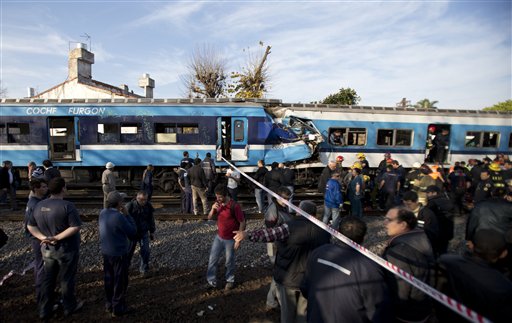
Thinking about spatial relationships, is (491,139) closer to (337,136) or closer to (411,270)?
(337,136)

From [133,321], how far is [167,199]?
671 cm

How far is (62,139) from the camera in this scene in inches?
460

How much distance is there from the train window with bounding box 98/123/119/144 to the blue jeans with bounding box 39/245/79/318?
25.9 feet

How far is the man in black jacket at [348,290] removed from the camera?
209 centimetres

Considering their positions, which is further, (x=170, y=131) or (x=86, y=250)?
(x=170, y=131)

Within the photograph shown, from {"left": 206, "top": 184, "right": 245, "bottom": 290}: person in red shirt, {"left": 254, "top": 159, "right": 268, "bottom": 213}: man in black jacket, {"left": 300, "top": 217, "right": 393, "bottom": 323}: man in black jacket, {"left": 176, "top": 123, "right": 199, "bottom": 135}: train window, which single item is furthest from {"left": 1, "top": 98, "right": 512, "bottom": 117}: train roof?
{"left": 300, "top": 217, "right": 393, "bottom": 323}: man in black jacket

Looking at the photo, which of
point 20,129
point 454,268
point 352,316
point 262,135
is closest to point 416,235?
point 454,268

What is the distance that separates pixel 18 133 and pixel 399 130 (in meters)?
15.3

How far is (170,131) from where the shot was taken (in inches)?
445

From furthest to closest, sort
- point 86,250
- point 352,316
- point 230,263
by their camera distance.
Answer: point 86,250, point 230,263, point 352,316

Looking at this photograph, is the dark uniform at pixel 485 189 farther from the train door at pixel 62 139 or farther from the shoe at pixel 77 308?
the train door at pixel 62 139

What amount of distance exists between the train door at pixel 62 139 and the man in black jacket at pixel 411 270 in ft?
38.9

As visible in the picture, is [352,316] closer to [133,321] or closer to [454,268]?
[454,268]

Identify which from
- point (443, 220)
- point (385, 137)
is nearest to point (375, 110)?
point (385, 137)
